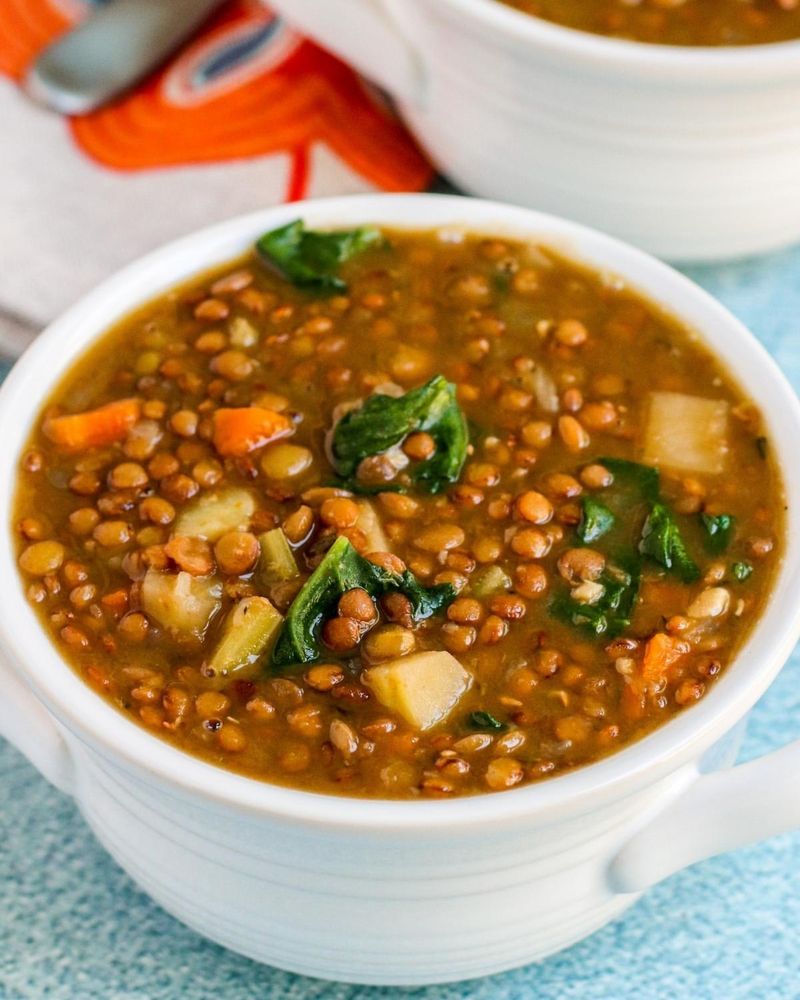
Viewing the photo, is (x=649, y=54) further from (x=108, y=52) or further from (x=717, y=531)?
(x=108, y=52)

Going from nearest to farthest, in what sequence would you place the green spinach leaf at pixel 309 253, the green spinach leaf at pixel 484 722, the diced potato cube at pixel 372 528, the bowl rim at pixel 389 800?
the bowl rim at pixel 389 800 < the green spinach leaf at pixel 484 722 < the diced potato cube at pixel 372 528 < the green spinach leaf at pixel 309 253

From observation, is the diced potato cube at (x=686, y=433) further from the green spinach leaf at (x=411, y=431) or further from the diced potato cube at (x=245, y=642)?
the diced potato cube at (x=245, y=642)

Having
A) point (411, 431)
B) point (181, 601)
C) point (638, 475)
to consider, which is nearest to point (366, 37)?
point (411, 431)

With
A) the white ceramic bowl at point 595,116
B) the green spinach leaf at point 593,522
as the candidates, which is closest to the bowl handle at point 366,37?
the white ceramic bowl at point 595,116

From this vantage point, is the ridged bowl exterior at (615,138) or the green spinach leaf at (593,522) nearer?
the green spinach leaf at (593,522)

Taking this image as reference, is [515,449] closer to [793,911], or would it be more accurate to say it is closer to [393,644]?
[393,644]

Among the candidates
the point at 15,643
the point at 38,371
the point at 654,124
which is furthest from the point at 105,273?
the point at 15,643

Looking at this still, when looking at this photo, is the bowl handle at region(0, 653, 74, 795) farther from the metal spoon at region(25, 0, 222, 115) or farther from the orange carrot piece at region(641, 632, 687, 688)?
the metal spoon at region(25, 0, 222, 115)
